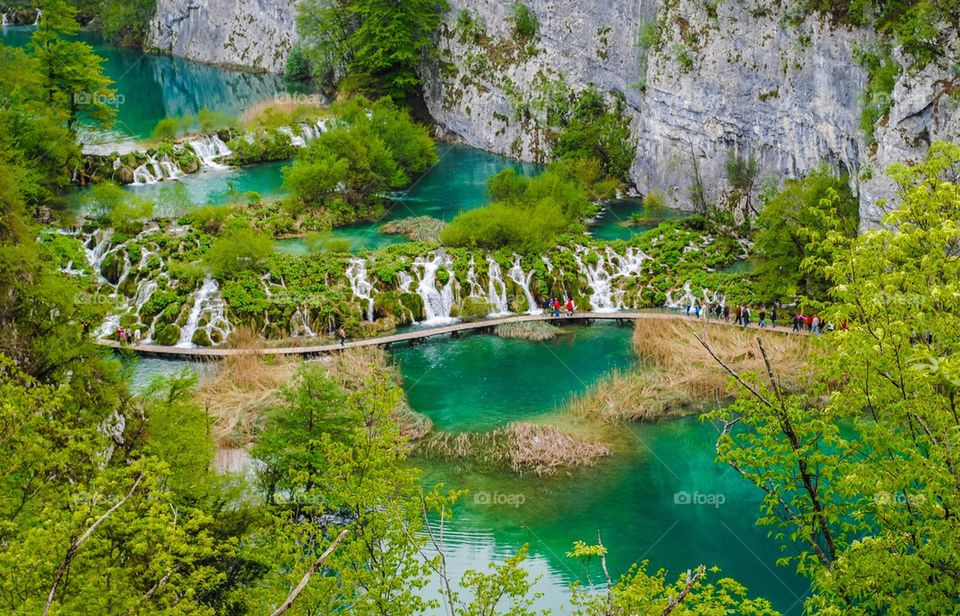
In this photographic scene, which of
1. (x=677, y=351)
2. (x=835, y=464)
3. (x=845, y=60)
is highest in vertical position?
(x=845, y=60)

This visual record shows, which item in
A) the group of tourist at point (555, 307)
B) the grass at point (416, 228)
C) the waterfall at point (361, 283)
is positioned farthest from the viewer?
the grass at point (416, 228)

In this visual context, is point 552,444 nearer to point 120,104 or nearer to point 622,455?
point 622,455

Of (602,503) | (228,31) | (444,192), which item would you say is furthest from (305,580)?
(228,31)

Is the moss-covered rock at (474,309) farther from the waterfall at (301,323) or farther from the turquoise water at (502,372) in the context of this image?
the waterfall at (301,323)

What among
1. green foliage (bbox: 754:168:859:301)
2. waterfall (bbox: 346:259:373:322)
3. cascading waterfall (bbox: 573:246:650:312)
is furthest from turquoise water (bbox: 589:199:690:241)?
waterfall (bbox: 346:259:373:322)

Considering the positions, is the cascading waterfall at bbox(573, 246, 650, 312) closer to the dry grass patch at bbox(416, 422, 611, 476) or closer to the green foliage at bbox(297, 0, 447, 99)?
the dry grass patch at bbox(416, 422, 611, 476)

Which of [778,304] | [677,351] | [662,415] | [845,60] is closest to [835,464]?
[662,415]

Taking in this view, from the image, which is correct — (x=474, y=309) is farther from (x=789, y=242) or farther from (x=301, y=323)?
(x=789, y=242)

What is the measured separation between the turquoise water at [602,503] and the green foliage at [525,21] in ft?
118

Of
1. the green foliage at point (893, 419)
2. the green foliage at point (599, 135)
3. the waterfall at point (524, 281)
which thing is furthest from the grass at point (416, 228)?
the green foliage at point (893, 419)

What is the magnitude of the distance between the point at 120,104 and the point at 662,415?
59.3 meters

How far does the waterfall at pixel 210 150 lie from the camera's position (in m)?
57.9

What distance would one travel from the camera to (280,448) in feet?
72.2
